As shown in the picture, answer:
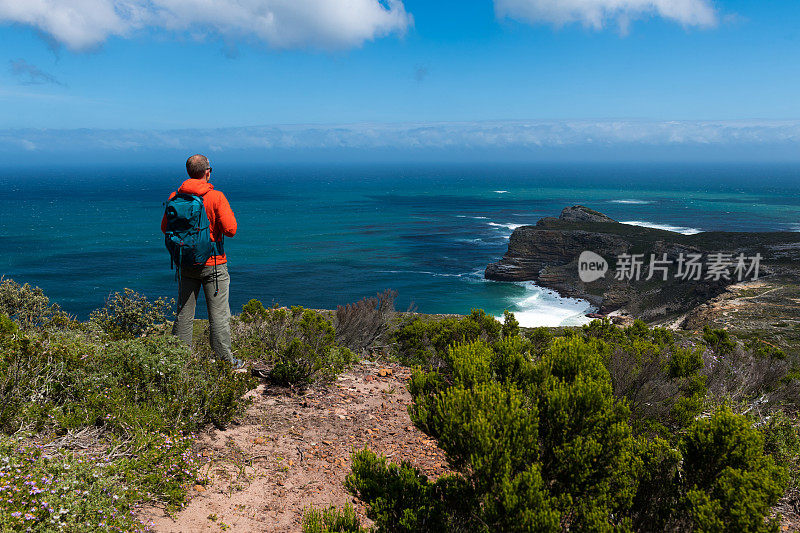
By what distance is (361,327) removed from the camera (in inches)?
365

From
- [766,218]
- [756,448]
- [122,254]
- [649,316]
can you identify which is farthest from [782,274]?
[766,218]

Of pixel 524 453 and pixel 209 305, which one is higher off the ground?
pixel 209 305

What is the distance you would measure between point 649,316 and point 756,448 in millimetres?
47440

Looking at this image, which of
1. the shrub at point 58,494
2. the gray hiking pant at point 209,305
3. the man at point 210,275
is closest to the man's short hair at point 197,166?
the man at point 210,275

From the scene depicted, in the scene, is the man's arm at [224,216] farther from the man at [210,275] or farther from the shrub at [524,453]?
the shrub at [524,453]

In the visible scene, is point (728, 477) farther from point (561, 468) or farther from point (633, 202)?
point (633, 202)

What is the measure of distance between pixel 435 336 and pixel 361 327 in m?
1.35

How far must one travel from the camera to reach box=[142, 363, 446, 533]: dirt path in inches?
148

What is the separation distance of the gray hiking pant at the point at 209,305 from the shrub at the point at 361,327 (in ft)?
9.64

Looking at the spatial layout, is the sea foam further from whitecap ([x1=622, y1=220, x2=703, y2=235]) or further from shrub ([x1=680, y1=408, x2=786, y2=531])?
shrub ([x1=680, y1=408, x2=786, y2=531])

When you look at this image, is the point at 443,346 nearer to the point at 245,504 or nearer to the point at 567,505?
the point at 245,504

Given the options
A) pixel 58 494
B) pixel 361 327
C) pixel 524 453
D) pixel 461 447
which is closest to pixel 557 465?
pixel 524 453

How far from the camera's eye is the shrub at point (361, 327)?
894 centimetres

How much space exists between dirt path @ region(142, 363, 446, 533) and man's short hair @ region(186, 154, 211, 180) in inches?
99.1
